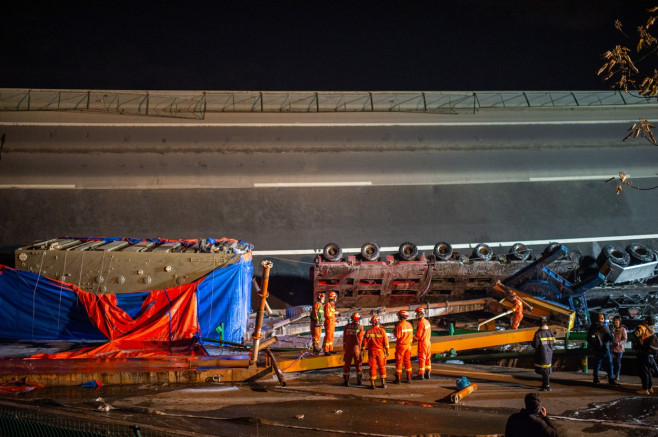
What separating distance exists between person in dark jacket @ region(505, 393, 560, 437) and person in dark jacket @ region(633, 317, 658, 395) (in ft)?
16.6

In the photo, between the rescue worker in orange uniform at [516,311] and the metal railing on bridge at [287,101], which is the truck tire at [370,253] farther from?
the metal railing on bridge at [287,101]

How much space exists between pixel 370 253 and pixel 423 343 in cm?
620

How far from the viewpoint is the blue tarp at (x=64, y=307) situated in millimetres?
13672

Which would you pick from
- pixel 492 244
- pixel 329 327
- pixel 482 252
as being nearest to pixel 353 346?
pixel 329 327

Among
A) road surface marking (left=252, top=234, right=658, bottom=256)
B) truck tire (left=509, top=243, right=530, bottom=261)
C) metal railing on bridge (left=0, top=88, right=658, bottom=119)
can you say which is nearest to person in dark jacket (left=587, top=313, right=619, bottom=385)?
truck tire (left=509, top=243, right=530, bottom=261)

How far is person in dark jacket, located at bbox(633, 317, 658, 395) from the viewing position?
9891 mm

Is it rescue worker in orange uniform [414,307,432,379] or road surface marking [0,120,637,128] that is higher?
road surface marking [0,120,637,128]

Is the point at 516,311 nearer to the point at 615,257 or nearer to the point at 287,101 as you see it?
the point at 615,257

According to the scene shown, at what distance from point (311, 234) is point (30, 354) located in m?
10.6

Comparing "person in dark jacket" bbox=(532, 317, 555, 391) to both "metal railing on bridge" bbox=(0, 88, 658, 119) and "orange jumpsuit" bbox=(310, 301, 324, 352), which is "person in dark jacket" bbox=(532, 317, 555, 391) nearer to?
"orange jumpsuit" bbox=(310, 301, 324, 352)

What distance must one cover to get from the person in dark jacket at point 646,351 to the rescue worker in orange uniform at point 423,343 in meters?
3.81

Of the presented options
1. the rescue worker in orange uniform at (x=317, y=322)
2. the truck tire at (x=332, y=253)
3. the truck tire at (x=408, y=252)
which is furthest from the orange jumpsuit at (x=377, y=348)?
the truck tire at (x=408, y=252)

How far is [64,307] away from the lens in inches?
540

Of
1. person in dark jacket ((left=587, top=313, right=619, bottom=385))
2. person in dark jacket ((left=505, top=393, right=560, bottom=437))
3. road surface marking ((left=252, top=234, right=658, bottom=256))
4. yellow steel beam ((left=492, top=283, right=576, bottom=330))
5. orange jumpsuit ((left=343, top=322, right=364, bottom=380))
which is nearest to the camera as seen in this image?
person in dark jacket ((left=505, top=393, right=560, bottom=437))
